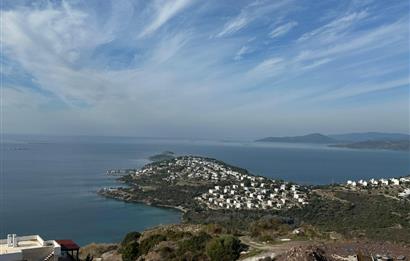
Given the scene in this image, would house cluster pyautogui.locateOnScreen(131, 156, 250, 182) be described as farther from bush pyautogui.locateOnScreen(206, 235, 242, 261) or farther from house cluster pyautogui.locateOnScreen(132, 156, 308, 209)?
bush pyautogui.locateOnScreen(206, 235, 242, 261)

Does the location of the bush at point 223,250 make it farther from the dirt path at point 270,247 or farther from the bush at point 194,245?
the bush at point 194,245

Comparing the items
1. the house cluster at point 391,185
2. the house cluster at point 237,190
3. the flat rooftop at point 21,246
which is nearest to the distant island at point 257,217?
the house cluster at point 237,190

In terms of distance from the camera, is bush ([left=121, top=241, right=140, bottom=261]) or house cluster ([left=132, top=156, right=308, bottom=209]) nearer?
bush ([left=121, top=241, right=140, bottom=261])

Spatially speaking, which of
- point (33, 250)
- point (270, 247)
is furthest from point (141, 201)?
point (33, 250)

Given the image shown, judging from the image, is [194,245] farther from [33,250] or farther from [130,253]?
[33,250]

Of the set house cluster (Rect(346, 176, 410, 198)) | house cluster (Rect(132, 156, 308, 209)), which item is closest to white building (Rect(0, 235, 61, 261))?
house cluster (Rect(346, 176, 410, 198))

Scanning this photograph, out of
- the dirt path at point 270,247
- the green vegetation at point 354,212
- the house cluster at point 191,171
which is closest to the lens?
the dirt path at point 270,247
